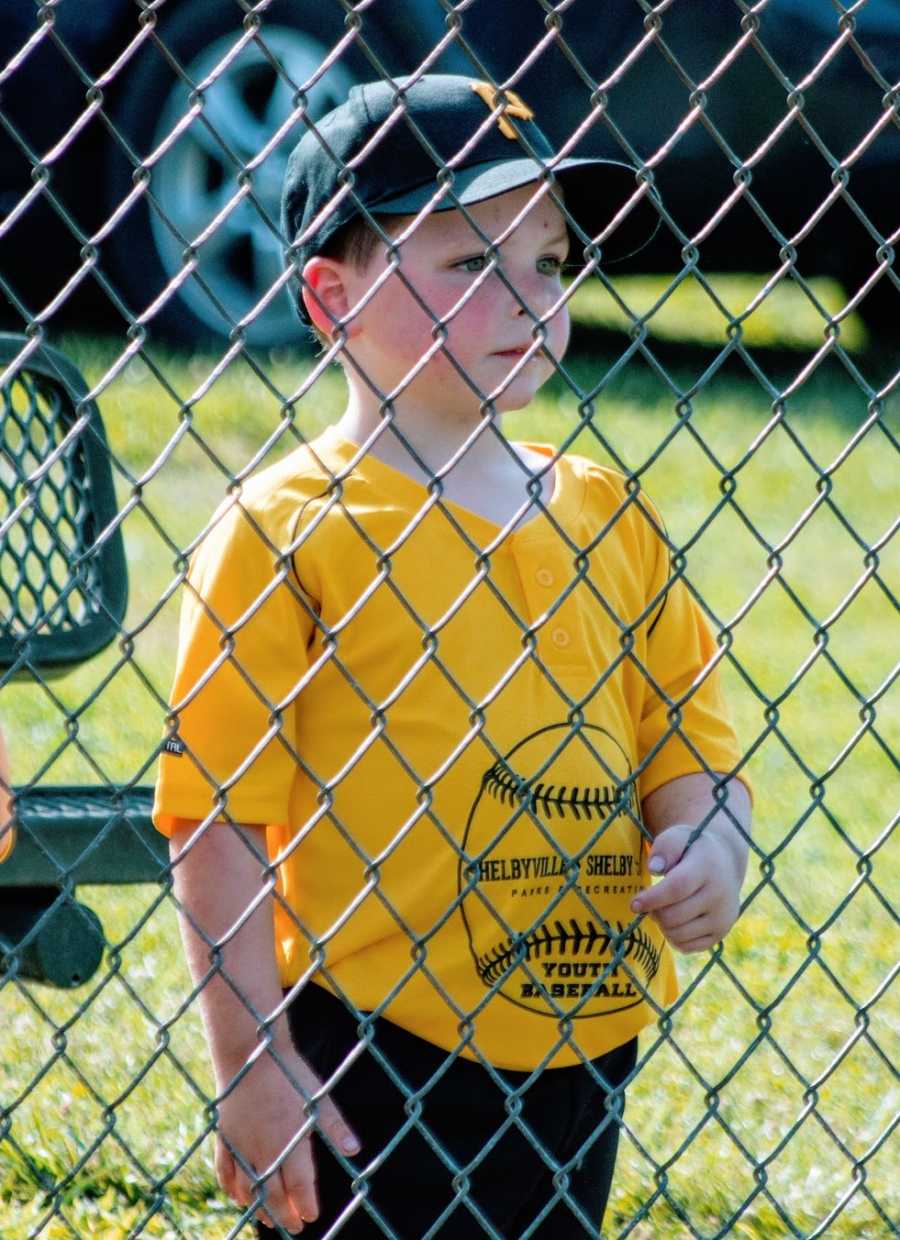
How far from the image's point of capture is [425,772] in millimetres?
2109

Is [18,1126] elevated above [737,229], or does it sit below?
above

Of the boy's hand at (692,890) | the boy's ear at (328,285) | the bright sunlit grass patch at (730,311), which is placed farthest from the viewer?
the bright sunlit grass patch at (730,311)

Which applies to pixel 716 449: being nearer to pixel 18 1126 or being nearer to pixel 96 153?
pixel 96 153

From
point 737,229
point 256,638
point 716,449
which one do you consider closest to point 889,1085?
point 256,638

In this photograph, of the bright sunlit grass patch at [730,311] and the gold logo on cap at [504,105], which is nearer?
the gold logo on cap at [504,105]

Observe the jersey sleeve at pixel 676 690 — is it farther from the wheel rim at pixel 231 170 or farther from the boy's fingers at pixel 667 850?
the wheel rim at pixel 231 170

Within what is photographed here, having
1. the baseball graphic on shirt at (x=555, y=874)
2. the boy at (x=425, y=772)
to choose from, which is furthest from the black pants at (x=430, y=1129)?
the baseball graphic on shirt at (x=555, y=874)

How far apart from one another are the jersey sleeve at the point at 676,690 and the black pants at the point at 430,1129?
36cm

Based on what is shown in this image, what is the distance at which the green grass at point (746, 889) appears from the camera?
253 cm

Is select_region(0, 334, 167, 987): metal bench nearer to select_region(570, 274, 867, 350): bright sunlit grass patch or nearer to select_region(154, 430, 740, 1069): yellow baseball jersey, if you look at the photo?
select_region(154, 430, 740, 1069): yellow baseball jersey

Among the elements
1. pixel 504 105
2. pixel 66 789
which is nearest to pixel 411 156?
pixel 504 105

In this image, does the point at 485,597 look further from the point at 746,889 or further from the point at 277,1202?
the point at 746,889

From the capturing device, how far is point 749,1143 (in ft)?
10.5

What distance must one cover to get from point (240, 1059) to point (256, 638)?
0.45 metres
